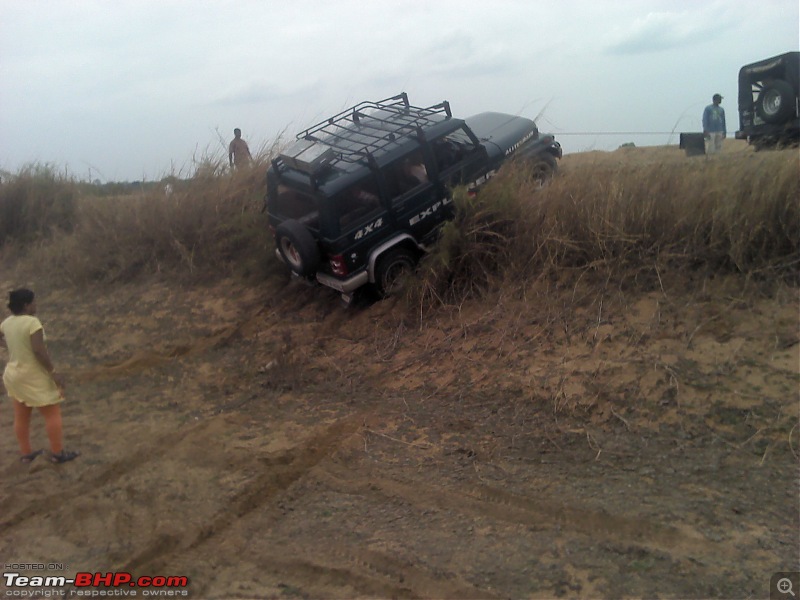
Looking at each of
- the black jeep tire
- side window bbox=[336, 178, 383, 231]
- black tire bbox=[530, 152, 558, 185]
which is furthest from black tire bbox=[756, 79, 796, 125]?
the black jeep tire

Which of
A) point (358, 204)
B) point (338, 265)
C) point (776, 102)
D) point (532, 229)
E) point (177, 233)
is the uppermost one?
point (776, 102)

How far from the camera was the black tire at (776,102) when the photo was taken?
11.9 m

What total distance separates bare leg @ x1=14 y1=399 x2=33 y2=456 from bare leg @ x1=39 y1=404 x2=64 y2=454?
0.38ft

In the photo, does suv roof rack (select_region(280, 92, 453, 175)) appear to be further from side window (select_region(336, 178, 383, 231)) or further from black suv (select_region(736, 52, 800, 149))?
black suv (select_region(736, 52, 800, 149))

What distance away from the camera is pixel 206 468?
566 centimetres

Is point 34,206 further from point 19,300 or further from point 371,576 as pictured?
point 371,576

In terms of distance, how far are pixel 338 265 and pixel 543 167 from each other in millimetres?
3502

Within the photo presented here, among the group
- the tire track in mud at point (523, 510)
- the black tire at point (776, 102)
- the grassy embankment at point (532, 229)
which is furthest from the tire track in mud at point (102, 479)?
the black tire at point (776, 102)

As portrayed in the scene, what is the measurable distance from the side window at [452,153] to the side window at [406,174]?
235 mm

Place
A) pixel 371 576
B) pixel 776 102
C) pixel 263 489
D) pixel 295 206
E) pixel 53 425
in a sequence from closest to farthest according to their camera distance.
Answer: pixel 371 576 < pixel 263 489 < pixel 53 425 < pixel 295 206 < pixel 776 102

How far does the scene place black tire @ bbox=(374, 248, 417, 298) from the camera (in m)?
8.50

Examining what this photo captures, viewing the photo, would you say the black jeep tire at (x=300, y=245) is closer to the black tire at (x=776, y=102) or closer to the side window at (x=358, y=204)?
the side window at (x=358, y=204)

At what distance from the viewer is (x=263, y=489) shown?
204 inches

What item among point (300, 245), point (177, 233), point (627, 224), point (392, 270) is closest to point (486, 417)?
point (627, 224)
